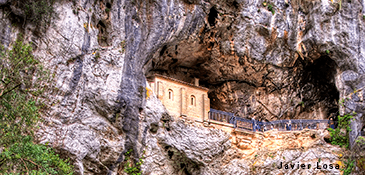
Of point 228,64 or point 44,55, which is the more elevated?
point 228,64

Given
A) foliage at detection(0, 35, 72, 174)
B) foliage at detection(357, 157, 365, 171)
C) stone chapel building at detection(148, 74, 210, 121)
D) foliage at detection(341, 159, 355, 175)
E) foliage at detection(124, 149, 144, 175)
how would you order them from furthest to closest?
stone chapel building at detection(148, 74, 210, 121) < foliage at detection(357, 157, 365, 171) < foliage at detection(341, 159, 355, 175) < foliage at detection(124, 149, 144, 175) < foliage at detection(0, 35, 72, 174)

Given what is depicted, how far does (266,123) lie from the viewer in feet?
75.9

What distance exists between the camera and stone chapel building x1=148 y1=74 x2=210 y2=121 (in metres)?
20.7

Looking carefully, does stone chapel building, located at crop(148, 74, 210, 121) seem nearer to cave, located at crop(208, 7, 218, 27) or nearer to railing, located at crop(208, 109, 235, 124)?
railing, located at crop(208, 109, 235, 124)

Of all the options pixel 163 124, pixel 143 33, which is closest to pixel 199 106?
pixel 163 124

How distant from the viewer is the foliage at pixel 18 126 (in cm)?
1157

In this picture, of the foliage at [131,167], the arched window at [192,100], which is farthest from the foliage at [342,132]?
the foliage at [131,167]

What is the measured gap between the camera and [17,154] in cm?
1127

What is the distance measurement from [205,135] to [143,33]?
5572 mm

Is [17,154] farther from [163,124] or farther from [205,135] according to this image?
[205,135]

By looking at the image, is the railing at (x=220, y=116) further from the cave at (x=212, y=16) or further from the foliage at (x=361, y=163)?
the foliage at (x=361, y=163)

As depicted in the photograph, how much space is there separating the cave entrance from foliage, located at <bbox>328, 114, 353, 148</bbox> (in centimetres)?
231

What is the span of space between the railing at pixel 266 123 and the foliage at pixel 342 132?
0.80 metres

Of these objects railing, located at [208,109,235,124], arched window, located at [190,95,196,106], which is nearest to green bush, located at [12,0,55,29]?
arched window, located at [190,95,196,106]
